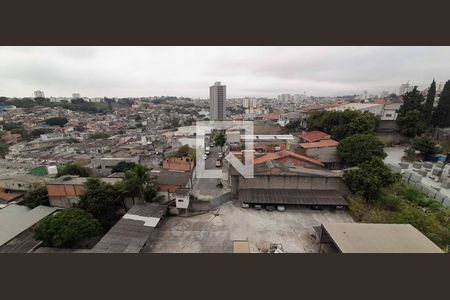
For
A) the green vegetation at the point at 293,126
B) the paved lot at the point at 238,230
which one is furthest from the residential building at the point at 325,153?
the green vegetation at the point at 293,126

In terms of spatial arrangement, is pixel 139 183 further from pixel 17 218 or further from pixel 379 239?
pixel 379 239

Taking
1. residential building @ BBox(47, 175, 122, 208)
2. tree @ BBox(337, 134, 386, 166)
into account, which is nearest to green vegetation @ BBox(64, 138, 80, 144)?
residential building @ BBox(47, 175, 122, 208)

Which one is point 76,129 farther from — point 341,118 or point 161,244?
point 341,118

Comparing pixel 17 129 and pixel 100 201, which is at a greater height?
pixel 17 129

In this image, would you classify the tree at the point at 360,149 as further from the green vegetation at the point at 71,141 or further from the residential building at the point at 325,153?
the green vegetation at the point at 71,141

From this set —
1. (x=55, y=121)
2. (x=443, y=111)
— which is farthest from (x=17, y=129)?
(x=443, y=111)

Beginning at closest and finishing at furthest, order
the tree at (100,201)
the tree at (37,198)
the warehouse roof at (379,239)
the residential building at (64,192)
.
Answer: the warehouse roof at (379,239) → the tree at (100,201) → the residential building at (64,192) → the tree at (37,198)

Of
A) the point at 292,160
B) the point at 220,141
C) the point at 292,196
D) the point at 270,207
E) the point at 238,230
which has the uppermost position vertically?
the point at 292,160
